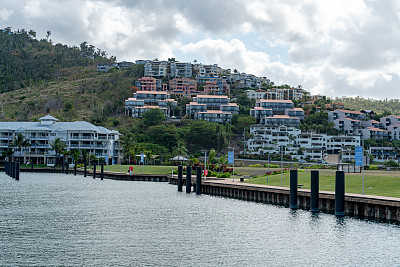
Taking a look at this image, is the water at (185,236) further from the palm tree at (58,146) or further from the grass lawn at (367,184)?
the palm tree at (58,146)

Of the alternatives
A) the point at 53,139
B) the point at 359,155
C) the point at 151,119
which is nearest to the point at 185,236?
the point at 359,155

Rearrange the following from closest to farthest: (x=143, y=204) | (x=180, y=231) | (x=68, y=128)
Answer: (x=180, y=231)
(x=143, y=204)
(x=68, y=128)

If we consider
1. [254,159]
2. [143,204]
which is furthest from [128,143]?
[143,204]

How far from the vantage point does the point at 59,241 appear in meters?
36.2

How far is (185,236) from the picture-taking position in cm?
3841

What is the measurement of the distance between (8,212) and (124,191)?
27566 millimetres

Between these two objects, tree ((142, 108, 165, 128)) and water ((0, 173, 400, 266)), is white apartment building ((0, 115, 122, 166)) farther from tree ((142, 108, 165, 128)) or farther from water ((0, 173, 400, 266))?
water ((0, 173, 400, 266))

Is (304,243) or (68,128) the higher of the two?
(68,128)

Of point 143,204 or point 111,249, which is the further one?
point 143,204

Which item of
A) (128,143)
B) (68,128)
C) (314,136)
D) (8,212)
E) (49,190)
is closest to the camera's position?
(8,212)

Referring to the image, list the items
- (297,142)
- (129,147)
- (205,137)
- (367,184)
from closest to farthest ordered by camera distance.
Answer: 1. (367,184)
2. (129,147)
3. (205,137)
4. (297,142)

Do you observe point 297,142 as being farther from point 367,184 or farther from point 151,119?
point 367,184

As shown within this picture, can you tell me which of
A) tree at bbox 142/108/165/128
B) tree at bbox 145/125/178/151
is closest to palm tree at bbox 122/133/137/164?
tree at bbox 145/125/178/151

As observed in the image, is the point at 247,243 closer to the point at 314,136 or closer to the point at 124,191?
the point at 124,191
